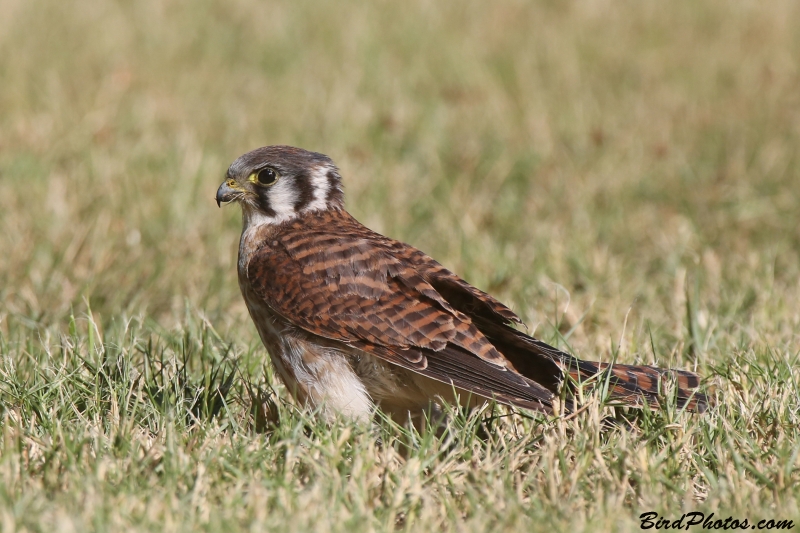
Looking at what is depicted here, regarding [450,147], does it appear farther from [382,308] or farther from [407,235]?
[382,308]

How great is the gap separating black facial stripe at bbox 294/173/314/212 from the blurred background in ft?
2.23

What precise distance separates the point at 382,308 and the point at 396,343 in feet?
0.48

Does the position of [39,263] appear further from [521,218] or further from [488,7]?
[488,7]

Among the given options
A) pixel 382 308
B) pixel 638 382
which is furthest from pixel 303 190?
pixel 638 382

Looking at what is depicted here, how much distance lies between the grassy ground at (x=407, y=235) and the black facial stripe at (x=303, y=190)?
0.56m

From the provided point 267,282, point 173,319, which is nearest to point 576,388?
point 267,282

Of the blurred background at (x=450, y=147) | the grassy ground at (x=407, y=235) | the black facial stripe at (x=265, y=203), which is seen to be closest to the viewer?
the grassy ground at (x=407, y=235)

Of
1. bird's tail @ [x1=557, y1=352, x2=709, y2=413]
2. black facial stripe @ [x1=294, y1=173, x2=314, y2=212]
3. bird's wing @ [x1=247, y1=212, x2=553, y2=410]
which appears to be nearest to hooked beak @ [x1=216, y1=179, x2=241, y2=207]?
black facial stripe @ [x1=294, y1=173, x2=314, y2=212]

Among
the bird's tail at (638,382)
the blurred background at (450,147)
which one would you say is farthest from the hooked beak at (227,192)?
the bird's tail at (638,382)

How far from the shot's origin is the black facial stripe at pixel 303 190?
162 inches

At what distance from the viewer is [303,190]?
412 centimetres

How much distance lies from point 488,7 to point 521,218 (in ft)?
14.0

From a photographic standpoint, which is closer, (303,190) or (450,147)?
(303,190)

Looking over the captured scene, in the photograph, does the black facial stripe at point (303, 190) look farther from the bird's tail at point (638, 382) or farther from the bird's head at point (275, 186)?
the bird's tail at point (638, 382)
